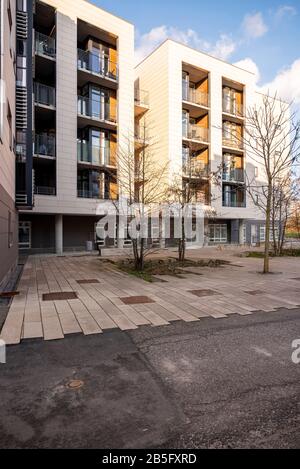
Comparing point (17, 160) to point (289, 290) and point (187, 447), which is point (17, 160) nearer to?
point (289, 290)

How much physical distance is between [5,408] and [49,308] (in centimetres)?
354

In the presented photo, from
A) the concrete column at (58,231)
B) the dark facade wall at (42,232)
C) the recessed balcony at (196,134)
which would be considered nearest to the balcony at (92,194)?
the concrete column at (58,231)

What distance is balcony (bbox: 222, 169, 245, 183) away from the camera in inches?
1174

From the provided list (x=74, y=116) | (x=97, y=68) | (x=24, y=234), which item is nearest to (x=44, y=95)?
(x=74, y=116)

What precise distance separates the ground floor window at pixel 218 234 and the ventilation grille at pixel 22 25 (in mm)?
22464

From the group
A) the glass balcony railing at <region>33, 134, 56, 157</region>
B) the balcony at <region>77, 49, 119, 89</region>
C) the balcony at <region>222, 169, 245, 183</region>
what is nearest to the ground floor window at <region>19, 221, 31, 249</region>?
the glass balcony railing at <region>33, 134, 56, 157</region>

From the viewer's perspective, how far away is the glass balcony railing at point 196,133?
27625 millimetres

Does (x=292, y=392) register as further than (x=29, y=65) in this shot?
No

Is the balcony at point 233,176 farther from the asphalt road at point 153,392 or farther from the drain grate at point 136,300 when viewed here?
the asphalt road at point 153,392

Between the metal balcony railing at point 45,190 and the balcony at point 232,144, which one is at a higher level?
the balcony at point 232,144

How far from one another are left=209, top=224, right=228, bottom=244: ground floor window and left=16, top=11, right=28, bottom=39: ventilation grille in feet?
73.7

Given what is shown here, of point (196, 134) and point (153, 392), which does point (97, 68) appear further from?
point (153, 392)
